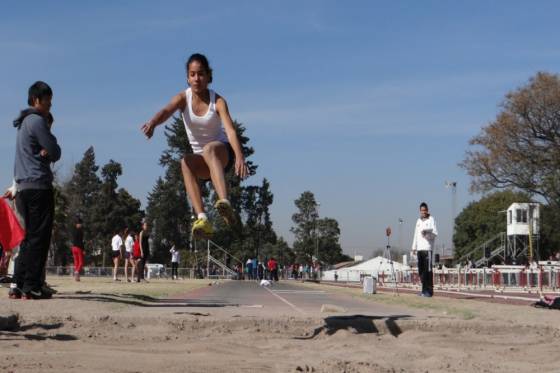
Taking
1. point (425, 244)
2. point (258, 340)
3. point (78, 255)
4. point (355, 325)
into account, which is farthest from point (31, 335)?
point (78, 255)

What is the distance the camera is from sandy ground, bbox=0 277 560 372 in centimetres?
525

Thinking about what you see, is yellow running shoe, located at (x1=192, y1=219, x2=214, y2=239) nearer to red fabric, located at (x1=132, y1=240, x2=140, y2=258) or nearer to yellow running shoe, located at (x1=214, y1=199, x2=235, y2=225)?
yellow running shoe, located at (x1=214, y1=199, x2=235, y2=225)

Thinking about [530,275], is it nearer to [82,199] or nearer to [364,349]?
[364,349]

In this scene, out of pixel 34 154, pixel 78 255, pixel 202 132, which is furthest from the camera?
pixel 78 255

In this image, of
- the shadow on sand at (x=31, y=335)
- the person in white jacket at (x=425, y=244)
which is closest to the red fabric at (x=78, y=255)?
the person in white jacket at (x=425, y=244)

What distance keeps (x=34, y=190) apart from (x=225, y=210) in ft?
9.14

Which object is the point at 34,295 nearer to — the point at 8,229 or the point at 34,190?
the point at 8,229

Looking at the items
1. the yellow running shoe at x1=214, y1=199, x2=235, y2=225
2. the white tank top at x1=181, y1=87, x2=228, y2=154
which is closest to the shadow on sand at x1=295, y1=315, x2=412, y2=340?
the yellow running shoe at x1=214, y1=199, x2=235, y2=225

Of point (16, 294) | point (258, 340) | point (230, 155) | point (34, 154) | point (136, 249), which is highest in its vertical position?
point (34, 154)

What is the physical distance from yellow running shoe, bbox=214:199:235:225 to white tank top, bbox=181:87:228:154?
63 cm

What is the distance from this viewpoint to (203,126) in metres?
6.85

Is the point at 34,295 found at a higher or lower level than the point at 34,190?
lower

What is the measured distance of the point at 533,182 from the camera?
4553 cm

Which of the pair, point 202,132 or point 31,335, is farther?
point 202,132
